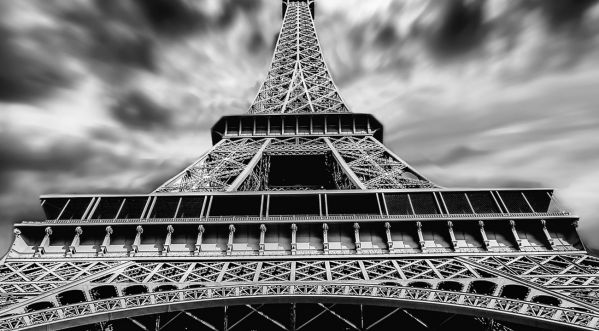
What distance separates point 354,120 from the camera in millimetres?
35000

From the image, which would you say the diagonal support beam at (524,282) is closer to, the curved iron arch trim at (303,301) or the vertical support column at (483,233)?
the curved iron arch trim at (303,301)

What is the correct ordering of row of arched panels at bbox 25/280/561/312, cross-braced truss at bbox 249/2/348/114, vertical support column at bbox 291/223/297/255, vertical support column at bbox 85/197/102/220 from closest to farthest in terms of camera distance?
row of arched panels at bbox 25/280/561/312, vertical support column at bbox 291/223/297/255, vertical support column at bbox 85/197/102/220, cross-braced truss at bbox 249/2/348/114

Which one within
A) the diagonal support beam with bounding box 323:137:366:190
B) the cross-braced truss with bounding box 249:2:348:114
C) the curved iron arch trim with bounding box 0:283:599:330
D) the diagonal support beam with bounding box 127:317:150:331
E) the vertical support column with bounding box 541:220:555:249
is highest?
the cross-braced truss with bounding box 249:2:348:114

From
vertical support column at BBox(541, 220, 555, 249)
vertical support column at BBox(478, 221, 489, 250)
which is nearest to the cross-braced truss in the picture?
vertical support column at BBox(478, 221, 489, 250)

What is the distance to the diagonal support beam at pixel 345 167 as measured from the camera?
2367cm

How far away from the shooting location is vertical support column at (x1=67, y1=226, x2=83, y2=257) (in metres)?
18.1

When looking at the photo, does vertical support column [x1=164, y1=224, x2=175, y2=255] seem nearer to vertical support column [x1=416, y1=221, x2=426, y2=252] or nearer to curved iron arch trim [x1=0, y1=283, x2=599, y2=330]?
curved iron arch trim [x1=0, y1=283, x2=599, y2=330]

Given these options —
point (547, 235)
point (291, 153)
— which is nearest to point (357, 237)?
point (547, 235)

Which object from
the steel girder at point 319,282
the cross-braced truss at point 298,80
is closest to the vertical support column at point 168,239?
the steel girder at point 319,282

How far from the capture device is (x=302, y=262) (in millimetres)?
17281

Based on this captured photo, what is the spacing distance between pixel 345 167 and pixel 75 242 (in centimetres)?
1451

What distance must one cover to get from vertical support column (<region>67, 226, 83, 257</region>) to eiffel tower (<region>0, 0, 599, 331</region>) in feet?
0.30

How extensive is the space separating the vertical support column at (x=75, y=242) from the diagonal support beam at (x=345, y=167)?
1269 centimetres

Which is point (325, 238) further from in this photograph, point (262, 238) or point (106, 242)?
point (106, 242)
